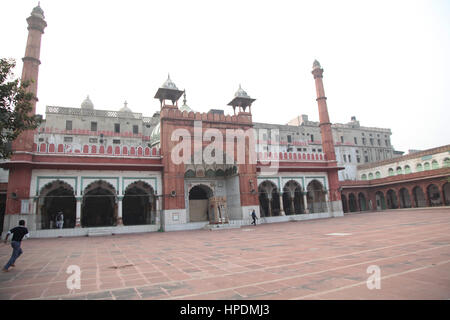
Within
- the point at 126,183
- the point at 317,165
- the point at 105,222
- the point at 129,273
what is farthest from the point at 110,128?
the point at 129,273

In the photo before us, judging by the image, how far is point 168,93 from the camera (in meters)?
22.2

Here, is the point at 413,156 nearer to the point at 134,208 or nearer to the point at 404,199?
the point at 404,199

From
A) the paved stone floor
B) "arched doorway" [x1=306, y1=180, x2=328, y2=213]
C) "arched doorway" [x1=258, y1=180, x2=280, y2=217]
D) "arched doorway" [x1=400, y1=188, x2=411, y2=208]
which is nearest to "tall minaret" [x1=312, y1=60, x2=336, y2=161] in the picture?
"arched doorway" [x1=306, y1=180, x2=328, y2=213]

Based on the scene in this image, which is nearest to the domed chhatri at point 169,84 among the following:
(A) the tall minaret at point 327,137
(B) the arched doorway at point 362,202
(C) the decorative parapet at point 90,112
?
(A) the tall minaret at point 327,137

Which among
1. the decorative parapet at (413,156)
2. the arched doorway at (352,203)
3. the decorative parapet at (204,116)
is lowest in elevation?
the arched doorway at (352,203)

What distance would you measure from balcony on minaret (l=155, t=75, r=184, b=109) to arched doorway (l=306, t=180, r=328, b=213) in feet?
50.4

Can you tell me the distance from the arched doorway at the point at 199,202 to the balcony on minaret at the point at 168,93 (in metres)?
7.15

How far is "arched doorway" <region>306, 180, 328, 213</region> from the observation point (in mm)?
26969

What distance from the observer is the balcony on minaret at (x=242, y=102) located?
24.3 meters

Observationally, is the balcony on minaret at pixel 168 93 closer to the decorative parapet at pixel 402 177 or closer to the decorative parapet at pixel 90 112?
the decorative parapet at pixel 90 112

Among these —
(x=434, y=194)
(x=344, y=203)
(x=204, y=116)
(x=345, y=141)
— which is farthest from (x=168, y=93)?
(x=345, y=141)

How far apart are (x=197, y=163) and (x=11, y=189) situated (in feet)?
38.0

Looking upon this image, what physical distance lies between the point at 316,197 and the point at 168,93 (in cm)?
1709

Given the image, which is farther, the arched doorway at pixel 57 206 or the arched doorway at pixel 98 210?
the arched doorway at pixel 98 210
